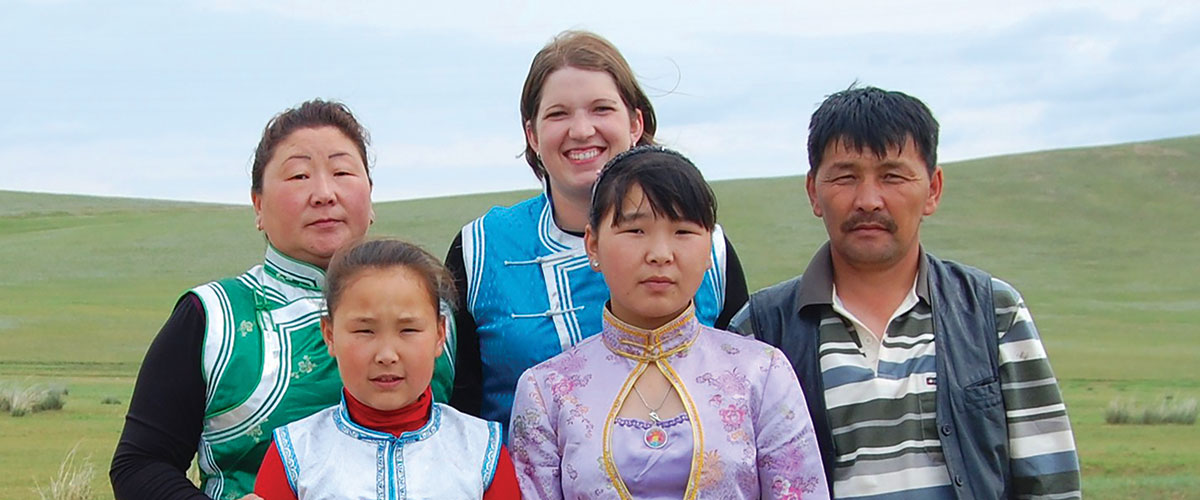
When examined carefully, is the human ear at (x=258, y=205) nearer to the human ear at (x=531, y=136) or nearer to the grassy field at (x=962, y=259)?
the human ear at (x=531, y=136)

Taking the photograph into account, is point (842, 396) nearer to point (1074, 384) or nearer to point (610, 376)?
point (610, 376)

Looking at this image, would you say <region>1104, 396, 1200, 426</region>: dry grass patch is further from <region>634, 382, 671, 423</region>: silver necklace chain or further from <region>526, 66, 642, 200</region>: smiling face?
<region>634, 382, 671, 423</region>: silver necklace chain

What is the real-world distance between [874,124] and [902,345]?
59cm

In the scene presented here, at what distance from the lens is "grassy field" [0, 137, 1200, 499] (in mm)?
10461

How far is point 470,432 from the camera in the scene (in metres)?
2.83

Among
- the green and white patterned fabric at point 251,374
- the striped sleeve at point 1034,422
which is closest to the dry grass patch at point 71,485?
the green and white patterned fabric at point 251,374

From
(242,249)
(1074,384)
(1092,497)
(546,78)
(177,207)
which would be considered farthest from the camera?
(177,207)

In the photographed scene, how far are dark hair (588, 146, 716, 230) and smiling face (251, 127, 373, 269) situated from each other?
2.29 ft

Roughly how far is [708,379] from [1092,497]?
21.9 ft

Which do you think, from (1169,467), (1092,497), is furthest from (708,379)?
(1169,467)

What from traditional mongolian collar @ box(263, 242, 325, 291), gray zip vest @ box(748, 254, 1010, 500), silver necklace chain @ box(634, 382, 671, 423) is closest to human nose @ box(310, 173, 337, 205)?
traditional mongolian collar @ box(263, 242, 325, 291)

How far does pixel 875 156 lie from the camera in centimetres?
312

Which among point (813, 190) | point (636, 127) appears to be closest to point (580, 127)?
point (636, 127)

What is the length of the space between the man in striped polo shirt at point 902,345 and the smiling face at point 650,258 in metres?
0.50
